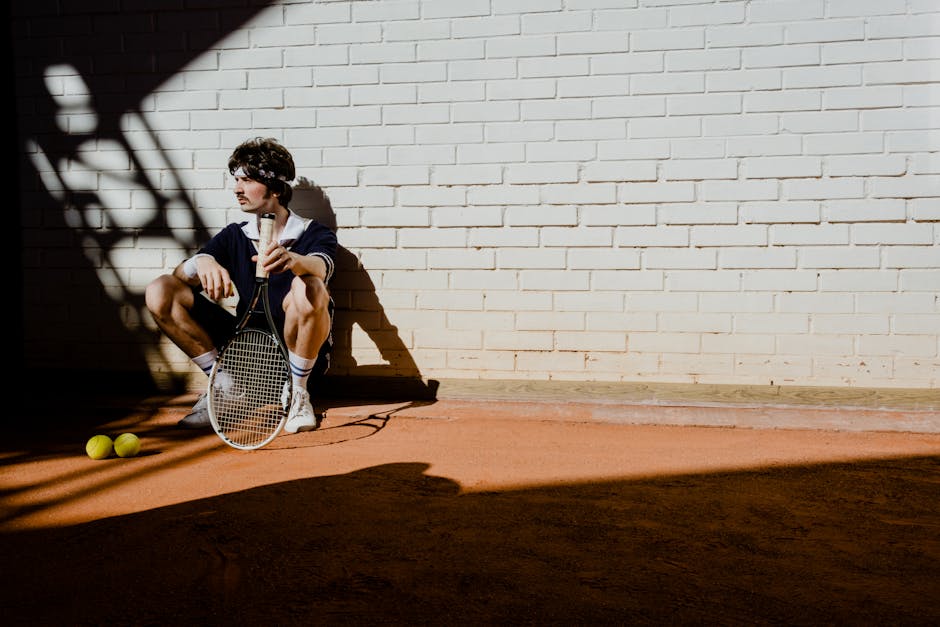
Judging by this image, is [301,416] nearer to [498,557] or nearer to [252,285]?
[252,285]

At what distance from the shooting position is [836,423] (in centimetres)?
409

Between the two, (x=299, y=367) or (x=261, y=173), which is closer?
(x=299, y=367)

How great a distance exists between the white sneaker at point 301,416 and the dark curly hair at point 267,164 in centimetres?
119

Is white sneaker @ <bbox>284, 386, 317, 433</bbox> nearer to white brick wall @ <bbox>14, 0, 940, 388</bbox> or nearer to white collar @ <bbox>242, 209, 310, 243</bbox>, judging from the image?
white brick wall @ <bbox>14, 0, 940, 388</bbox>

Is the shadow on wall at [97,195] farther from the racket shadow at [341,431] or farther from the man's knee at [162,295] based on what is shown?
the man's knee at [162,295]

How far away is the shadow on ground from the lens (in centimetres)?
194

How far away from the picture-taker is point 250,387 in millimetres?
3807

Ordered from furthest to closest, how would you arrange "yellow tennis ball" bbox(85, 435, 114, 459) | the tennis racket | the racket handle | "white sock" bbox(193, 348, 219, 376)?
"white sock" bbox(193, 348, 219, 376) → the tennis racket → "yellow tennis ball" bbox(85, 435, 114, 459) → the racket handle

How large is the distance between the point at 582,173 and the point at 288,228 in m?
1.78

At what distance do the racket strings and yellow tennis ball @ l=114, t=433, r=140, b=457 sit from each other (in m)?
0.39

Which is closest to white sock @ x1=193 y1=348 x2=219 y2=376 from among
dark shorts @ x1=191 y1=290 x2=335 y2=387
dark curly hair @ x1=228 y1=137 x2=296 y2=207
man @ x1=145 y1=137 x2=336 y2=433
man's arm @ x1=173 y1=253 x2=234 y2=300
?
man @ x1=145 y1=137 x2=336 y2=433

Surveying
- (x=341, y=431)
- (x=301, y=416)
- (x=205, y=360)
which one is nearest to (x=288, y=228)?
(x=205, y=360)

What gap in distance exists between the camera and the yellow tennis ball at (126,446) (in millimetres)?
3465

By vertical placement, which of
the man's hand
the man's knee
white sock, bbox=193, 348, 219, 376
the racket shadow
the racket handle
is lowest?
the racket shadow
